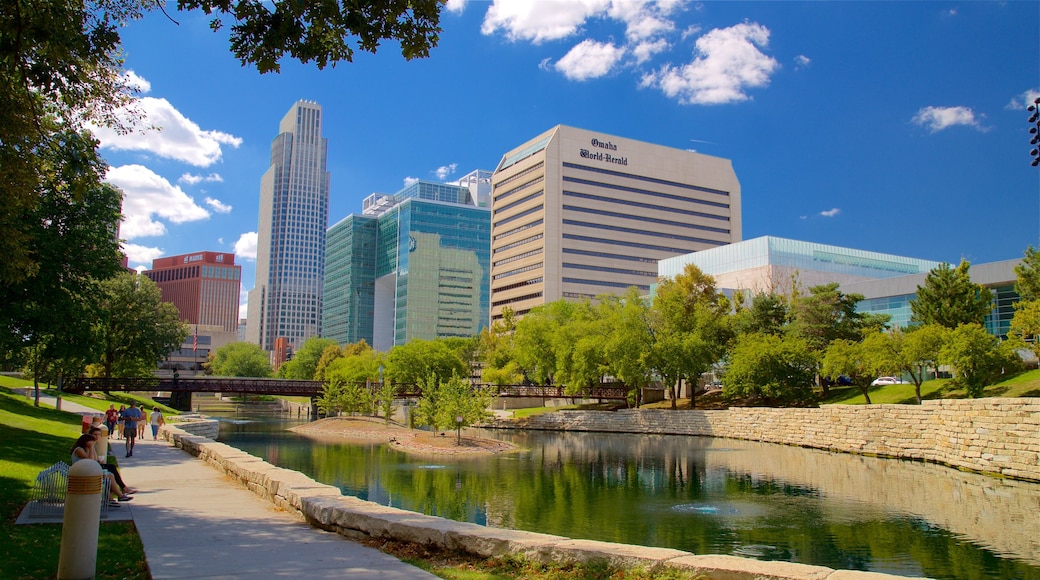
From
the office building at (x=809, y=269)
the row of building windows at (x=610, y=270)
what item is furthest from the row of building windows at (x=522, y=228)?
the office building at (x=809, y=269)

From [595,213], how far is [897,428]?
116224 millimetres

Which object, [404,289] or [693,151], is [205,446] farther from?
[404,289]

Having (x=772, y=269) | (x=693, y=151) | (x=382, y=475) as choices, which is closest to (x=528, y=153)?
(x=693, y=151)

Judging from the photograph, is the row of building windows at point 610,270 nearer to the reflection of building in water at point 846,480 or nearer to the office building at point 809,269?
the office building at point 809,269

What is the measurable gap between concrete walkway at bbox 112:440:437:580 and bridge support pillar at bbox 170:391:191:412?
65552mm

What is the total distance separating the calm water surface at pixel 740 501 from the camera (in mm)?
15812

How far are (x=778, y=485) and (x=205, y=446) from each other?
2027cm

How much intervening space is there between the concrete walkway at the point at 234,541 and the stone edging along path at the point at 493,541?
1.10 ft

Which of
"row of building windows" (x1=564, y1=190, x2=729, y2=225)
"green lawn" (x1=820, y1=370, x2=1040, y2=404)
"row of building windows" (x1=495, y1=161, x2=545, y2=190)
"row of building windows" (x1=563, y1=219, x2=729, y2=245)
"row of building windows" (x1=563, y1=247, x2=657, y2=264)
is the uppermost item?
"row of building windows" (x1=495, y1=161, x2=545, y2=190)

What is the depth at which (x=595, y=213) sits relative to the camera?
150 metres

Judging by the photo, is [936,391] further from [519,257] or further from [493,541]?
[519,257]

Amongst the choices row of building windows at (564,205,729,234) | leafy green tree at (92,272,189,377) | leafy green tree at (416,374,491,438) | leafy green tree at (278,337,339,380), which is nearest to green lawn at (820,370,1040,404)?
leafy green tree at (416,374,491,438)

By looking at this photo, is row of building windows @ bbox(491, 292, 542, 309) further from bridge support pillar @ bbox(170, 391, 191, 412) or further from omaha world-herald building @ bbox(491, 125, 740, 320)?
bridge support pillar @ bbox(170, 391, 191, 412)

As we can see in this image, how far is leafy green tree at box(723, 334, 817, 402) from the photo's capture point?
53.5 meters
